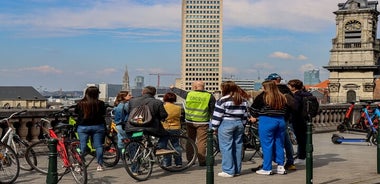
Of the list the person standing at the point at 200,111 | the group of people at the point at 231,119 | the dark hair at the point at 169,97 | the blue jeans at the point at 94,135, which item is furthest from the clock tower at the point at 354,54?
the blue jeans at the point at 94,135

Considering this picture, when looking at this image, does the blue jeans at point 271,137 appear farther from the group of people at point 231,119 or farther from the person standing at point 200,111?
the person standing at point 200,111

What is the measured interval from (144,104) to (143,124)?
1.29 feet

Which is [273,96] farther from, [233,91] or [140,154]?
[140,154]

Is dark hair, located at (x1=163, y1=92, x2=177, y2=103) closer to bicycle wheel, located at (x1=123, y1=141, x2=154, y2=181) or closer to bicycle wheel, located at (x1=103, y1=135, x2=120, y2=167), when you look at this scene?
bicycle wheel, located at (x1=103, y1=135, x2=120, y2=167)

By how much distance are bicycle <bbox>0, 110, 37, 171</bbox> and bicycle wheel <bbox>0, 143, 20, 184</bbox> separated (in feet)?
1.75

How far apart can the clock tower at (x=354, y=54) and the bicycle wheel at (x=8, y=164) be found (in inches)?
3611

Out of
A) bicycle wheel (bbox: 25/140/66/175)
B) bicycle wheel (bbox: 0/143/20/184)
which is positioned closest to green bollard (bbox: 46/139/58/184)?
bicycle wheel (bbox: 25/140/66/175)

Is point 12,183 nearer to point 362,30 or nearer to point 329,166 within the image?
point 329,166

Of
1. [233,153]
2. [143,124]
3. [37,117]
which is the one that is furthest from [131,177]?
[37,117]

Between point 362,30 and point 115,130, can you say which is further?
point 362,30

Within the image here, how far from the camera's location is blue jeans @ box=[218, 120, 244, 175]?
34.2ft

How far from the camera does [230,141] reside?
34.3 feet

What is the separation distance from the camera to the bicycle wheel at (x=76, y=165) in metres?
8.96

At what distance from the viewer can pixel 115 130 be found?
505 inches
